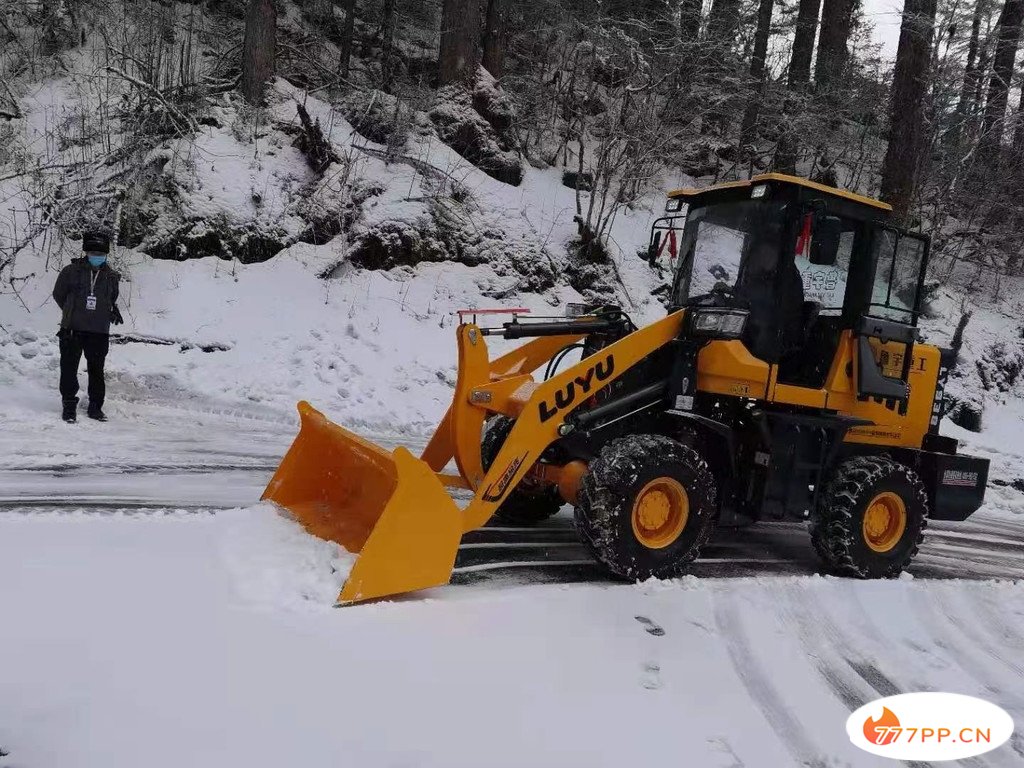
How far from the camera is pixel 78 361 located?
7.72 meters

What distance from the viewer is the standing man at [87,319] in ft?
24.9

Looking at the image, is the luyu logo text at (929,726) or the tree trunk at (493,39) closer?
the luyu logo text at (929,726)

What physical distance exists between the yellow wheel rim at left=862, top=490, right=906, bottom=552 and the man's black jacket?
23.5ft

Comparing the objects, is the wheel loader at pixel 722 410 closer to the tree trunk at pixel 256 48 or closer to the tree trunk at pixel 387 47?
the tree trunk at pixel 256 48

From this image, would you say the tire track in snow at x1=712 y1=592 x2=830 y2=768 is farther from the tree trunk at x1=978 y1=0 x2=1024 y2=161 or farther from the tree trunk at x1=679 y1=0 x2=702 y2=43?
the tree trunk at x1=679 y1=0 x2=702 y2=43

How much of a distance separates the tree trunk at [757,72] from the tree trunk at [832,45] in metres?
1.31

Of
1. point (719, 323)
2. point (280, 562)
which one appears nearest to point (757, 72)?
point (719, 323)

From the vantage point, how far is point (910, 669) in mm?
3982

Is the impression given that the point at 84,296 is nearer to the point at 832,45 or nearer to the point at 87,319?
the point at 87,319

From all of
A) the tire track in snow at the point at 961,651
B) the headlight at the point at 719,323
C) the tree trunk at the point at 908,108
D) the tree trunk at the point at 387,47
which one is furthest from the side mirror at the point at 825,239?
the tree trunk at the point at 387,47

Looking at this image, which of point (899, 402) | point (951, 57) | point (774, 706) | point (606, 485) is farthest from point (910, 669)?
point (951, 57)

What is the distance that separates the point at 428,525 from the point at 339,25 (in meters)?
16.6

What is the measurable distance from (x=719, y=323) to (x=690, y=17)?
14.8 metres

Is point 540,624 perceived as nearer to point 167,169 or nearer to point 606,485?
point 606,485
